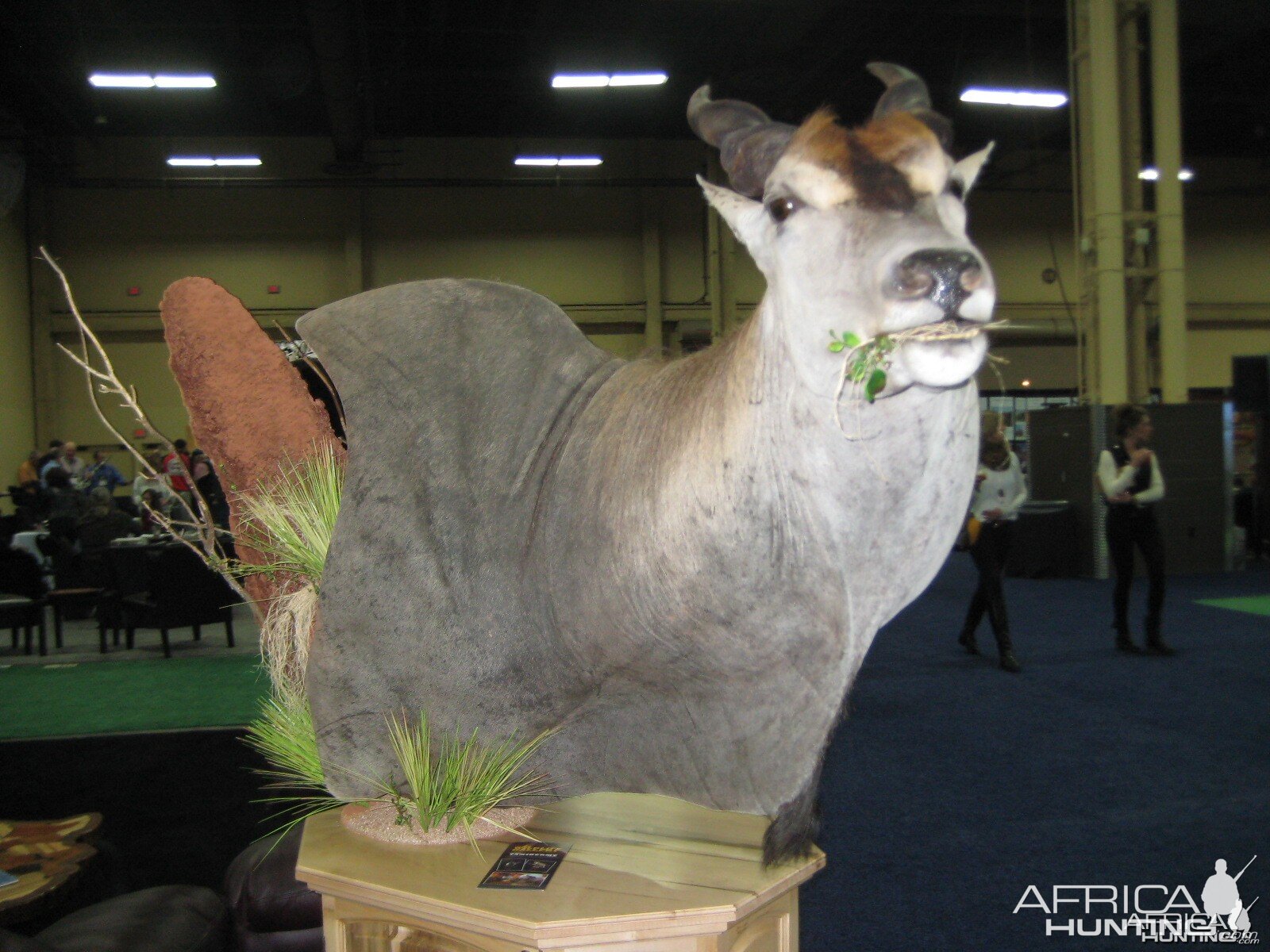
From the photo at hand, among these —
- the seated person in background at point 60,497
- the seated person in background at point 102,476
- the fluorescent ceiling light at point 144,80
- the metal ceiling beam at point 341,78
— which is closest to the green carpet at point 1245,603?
the metal ceiling beam at point 341,78

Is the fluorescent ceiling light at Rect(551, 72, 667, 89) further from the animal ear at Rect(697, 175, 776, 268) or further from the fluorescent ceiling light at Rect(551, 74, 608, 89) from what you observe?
the animal ear at Rect(697, 175, 776, 268)

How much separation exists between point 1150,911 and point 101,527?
30.0ft

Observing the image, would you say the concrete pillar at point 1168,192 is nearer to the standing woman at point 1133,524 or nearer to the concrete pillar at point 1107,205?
the concrete pillar at point 1107,205

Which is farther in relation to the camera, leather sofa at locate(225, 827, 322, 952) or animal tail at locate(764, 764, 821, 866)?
leather sofa at locate(225, 827, 322, 952)

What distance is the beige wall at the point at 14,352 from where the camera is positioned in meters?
15.0

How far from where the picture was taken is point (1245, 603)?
911cm

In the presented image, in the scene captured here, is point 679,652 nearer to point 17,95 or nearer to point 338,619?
point 338,619

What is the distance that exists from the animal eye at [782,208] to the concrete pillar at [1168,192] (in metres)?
10.4

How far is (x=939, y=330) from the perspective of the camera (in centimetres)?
133

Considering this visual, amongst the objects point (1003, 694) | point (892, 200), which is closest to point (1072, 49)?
point (1003, 694)

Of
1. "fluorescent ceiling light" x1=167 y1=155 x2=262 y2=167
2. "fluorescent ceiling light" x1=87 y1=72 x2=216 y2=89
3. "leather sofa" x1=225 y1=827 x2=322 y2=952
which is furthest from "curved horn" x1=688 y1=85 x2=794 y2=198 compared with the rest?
"fluorescent ceiling light" x1=167 y1=155 x2=262 y2=167

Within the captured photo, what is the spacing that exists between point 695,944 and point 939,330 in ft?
3.47

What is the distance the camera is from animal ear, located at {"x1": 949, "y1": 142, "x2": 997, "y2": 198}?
5.34ft

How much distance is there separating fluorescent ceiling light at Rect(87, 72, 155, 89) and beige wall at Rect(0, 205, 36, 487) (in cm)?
Answer: 366
